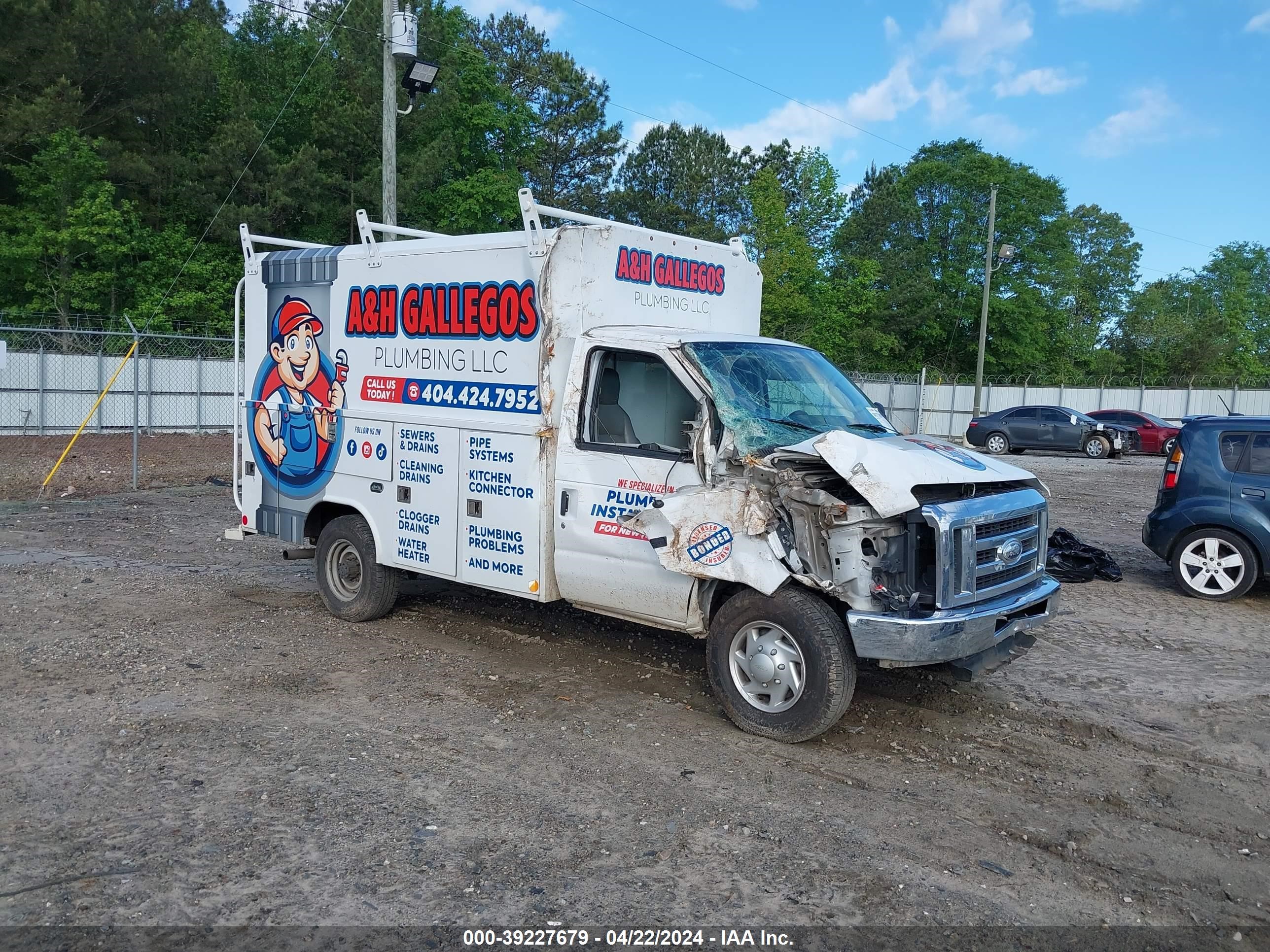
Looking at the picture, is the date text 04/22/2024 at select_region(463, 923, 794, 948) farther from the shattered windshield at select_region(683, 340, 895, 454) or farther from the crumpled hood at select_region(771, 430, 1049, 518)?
the shattered windshield at select_region(683, 340, 895, 454)

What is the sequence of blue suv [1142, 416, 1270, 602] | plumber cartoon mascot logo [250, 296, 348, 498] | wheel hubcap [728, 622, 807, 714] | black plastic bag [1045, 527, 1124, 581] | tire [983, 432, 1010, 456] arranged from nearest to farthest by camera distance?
wheel hubcap [728, 622, 807, 714] → plumber cartoon mascot logo [250, 296, 348, 498] → blue suv [1142, 416, 1270, 602] → black plastic bag [1045, 527, 1124, 581] → tire [983, 432, 1010, 456]

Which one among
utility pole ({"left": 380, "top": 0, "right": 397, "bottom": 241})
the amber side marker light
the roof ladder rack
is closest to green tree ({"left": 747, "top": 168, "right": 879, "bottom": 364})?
utility pole ({"left": 380, "top": 0, "right": 397, "bottom": 241})

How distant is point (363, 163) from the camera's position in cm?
3316

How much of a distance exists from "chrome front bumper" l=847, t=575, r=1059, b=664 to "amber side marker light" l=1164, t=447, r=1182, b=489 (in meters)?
5.21

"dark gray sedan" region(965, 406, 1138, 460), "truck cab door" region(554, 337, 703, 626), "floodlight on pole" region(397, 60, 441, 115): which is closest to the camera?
"truck cab door" region(554, 337, 703, 626)

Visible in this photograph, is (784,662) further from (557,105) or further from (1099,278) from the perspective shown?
(1099,278)

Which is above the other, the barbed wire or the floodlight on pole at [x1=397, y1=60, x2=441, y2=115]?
the floodlight on pole at [x1=397, y1=60, x2=441, y2=115]

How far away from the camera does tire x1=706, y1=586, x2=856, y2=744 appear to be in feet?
16.9

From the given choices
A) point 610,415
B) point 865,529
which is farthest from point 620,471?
point 865,529

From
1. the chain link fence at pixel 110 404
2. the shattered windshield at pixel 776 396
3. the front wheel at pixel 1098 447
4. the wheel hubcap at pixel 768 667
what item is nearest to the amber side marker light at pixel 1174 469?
the shattered windshield at pixel 776 396


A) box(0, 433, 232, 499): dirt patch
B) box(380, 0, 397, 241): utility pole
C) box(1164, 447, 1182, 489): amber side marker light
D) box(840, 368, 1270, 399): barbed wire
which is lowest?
box(0, 433, 232, 499): dirt patch

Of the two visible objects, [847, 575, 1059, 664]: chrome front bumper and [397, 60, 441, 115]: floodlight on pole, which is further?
[397, 60, 441, 115]: floodlight on pole

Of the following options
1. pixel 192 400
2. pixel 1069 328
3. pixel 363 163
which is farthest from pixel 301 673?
pixel 1069 328

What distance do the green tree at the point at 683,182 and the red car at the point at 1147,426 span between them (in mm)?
23044
